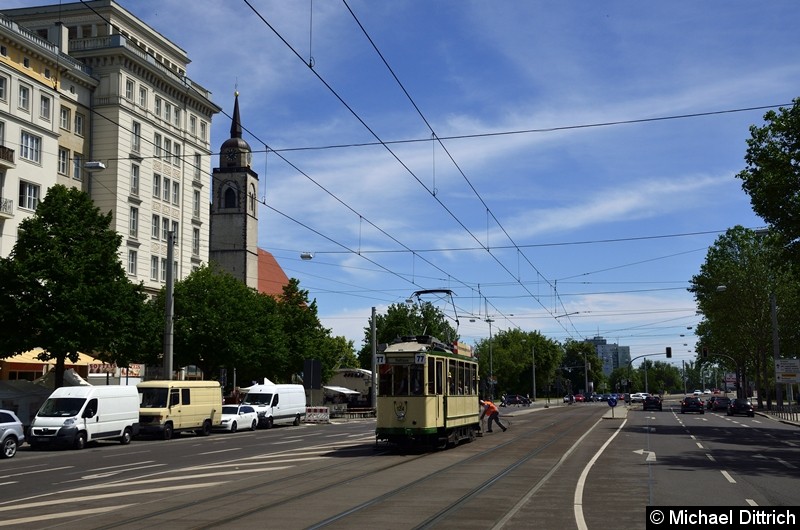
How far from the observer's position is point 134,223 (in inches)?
2345

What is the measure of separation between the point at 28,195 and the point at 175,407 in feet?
64.2

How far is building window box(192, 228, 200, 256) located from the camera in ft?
222

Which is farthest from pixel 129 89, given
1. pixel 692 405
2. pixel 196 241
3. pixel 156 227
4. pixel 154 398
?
pixel 692 405

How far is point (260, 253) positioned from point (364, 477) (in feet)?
332

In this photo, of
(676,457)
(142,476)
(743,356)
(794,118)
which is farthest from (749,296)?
(142,476)

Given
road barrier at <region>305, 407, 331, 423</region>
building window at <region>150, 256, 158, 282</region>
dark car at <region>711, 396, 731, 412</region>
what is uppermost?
building window at <region>150, 256, 158, 282</region>

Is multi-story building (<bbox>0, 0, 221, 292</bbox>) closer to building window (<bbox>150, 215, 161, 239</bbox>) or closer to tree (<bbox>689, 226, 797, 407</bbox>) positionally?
building window (<bbox>150, 215, 161, 239</bbox>)

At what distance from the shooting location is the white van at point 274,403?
44656 millimetres

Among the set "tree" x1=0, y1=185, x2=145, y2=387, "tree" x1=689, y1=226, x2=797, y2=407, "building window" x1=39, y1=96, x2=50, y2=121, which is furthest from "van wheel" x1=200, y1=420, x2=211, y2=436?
"tree" x1=689, y1=226, x2=797, y2=407

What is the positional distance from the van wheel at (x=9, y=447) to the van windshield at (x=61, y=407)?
370 centimetres

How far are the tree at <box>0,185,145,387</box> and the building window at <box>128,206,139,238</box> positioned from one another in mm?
19983

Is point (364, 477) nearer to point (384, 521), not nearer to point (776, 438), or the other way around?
point (384, 521)

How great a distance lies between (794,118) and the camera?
36.2 metres

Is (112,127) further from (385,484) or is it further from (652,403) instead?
(652,403)
